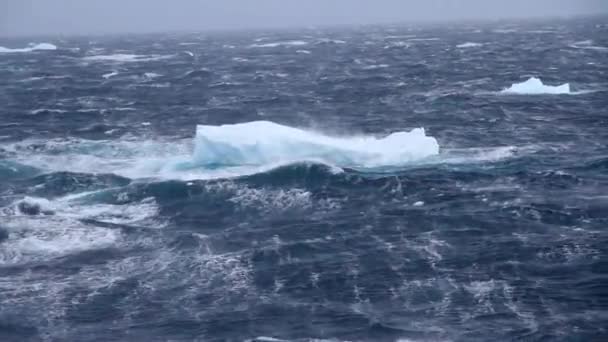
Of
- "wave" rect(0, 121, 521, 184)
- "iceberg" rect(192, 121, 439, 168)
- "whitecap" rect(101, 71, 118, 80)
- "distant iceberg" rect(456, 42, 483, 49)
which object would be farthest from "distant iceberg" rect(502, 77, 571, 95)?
"distant iceberg" rect(456, 42, 483, 49)

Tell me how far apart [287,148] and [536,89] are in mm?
33738

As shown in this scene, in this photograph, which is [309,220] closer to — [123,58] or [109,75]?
[109,75]

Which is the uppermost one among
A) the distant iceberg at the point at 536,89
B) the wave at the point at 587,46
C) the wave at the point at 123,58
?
the wave at the point at 587,46

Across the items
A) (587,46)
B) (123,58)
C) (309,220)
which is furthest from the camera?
(123,58)

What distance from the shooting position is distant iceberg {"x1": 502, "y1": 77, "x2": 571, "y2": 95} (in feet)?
218

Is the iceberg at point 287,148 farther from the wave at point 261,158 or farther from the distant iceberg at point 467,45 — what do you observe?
the distant iceberg at point 467,45

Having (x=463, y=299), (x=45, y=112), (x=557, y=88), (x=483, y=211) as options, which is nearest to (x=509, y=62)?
(x=557, y=88)

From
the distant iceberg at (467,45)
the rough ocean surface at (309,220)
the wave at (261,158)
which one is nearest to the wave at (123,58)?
the distant iceberg at (467,45)

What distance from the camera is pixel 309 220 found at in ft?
107

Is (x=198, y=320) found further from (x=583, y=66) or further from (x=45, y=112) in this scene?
(x=583, y=66)

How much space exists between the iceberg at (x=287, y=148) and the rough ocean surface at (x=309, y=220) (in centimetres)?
11

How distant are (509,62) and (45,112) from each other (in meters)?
57.1

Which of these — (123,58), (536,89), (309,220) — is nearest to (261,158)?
(309,220)

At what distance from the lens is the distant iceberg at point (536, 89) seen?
218 ft
